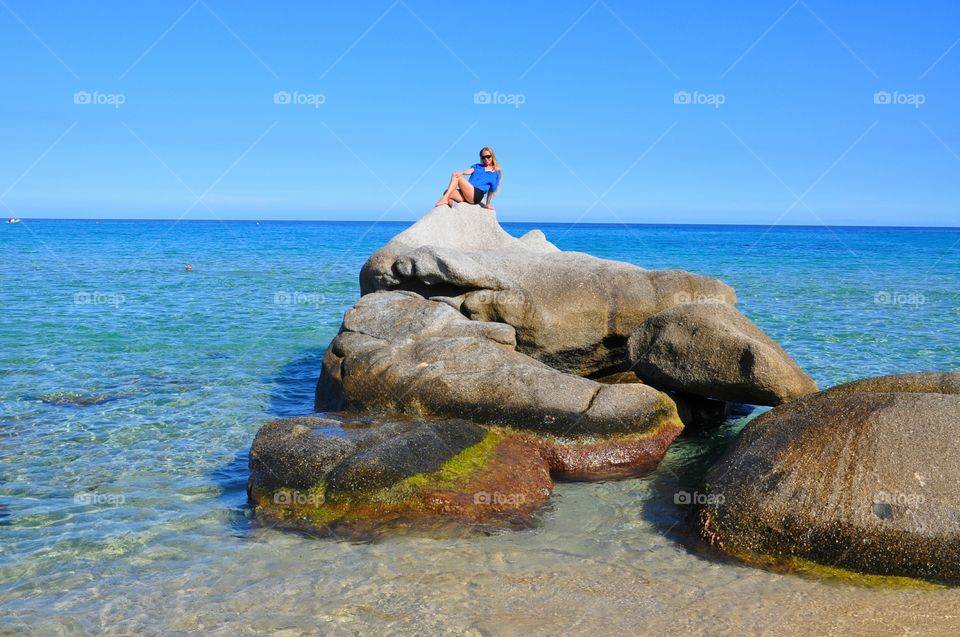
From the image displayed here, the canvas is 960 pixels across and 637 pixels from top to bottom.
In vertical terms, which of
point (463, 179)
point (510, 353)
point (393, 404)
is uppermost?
point (463, 179)

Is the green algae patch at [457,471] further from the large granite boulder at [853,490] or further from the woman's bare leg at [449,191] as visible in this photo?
the woman's bare leg at [449,191]

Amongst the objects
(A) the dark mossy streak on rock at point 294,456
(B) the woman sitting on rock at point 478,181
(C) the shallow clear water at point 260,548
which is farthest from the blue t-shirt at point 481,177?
(A) the dark mossy streak on rock at point 294,456

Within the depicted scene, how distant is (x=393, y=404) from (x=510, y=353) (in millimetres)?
1809

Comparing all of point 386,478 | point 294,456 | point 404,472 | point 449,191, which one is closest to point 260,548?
point 294,456

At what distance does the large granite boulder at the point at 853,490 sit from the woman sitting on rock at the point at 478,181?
30.8ft

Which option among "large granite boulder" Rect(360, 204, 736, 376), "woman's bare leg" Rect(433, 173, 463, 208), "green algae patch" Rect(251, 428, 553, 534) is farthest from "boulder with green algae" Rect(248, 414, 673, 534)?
"woman's bare leg" Rect(433, 173, 463, 208)

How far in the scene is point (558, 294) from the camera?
13484 mm

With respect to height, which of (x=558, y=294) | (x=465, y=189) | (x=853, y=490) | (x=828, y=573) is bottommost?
(x=828, y=573)

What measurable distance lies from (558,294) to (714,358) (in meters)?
3.16

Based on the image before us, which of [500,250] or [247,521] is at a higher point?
[500,250]

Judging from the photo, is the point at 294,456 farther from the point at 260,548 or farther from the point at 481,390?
the point at 481,390

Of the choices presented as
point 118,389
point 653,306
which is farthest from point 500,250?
point 118,389

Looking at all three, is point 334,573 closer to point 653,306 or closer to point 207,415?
point 207,415

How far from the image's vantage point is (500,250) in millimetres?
15234
